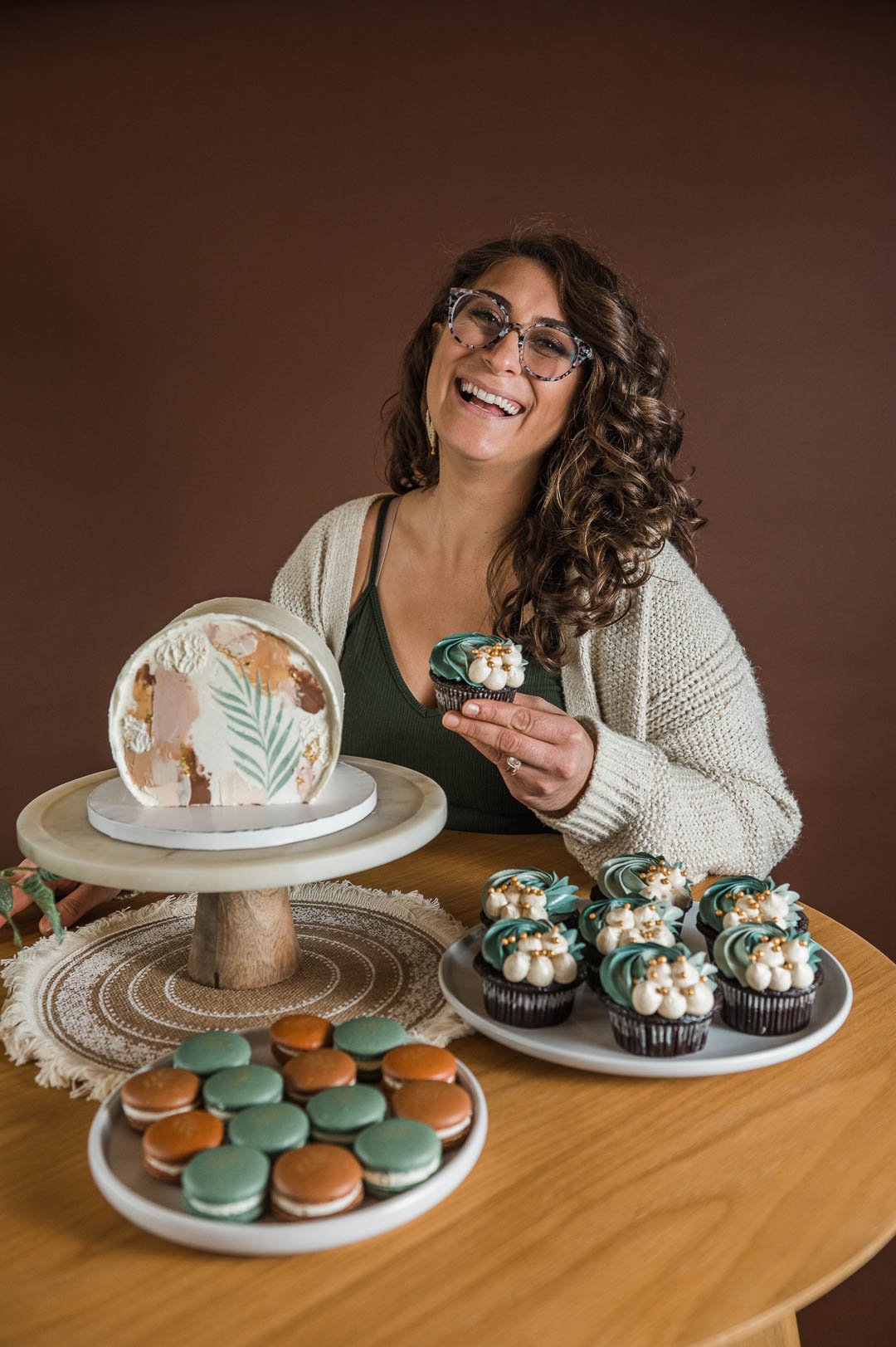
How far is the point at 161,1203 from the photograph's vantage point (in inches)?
29.6

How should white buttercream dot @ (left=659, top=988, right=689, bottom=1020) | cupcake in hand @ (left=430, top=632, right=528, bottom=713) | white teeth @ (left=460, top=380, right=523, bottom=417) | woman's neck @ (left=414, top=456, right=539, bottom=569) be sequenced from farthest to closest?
woman's neck @ (left=414, top=456, right=539, bottom=569)
white teeth @ (left=460, top=380, right=523, bottom=417)
cupcake in hand @ (left=430, top=632, right=528, bottom=713)
white buttercream dot @ (left=659, top=988, right=689, bottom=1020)

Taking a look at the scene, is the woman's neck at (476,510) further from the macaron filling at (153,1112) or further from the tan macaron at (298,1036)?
the macaron filling at (153,1112)

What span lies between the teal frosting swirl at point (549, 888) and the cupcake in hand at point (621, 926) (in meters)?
0.04

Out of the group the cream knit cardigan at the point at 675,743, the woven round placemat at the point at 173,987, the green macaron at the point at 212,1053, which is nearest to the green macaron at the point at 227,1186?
the green macaron at the point at 212,1053

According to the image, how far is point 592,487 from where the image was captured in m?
1.76

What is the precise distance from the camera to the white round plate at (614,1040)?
3.12 ft

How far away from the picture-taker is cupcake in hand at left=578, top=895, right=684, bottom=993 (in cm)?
103

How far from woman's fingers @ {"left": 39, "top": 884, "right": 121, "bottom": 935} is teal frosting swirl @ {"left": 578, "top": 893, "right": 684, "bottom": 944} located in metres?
0.59

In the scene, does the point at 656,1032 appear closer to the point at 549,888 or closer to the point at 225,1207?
the point at 549,888

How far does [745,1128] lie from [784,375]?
197 cm

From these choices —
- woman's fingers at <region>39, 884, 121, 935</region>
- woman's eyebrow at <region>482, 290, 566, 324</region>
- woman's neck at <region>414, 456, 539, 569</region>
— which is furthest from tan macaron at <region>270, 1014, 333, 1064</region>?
woman's eyebrow at <region>482, 290, 566, 324</region>

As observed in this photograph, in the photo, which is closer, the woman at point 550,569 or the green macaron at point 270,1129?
the green macaron at point 270,1129

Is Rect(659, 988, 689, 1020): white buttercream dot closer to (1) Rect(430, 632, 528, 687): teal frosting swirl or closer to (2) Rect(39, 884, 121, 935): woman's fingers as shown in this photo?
(1) Rect(430, 632, 528, 687): teal frosting swirl

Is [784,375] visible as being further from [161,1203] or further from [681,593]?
[161,1203]
